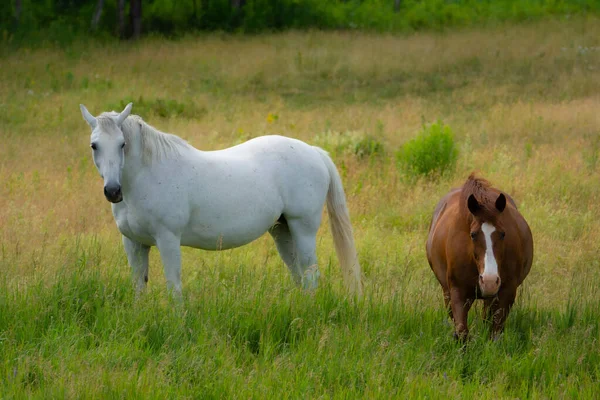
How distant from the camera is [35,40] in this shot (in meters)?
20.6

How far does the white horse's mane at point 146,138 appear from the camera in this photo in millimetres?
4855

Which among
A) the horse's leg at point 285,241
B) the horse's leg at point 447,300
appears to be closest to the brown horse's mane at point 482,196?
the horse's leg at point 447,300

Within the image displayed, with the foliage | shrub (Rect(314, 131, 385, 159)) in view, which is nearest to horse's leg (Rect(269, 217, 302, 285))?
shrub (Rect(314, 131, 385, 159))

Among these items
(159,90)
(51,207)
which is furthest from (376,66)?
(51,207)

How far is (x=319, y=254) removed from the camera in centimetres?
707

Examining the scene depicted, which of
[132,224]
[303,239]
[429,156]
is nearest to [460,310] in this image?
[303,239]

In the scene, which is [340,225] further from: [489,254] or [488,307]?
[489,254]

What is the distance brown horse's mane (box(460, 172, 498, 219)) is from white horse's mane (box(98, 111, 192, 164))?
2.07 metres

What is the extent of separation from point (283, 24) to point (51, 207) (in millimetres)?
17916

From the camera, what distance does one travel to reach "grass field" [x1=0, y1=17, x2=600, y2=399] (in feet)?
13.3

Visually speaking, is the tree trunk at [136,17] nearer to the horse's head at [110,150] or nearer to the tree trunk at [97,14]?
the tree trunk at [97,14]

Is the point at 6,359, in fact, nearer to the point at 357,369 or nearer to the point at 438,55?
the point at 357,369

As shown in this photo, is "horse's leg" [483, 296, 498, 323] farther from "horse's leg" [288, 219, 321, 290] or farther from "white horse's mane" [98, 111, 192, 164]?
"white horse's mane" [98, 111, 192, 164]

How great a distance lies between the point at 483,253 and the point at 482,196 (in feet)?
1.21
